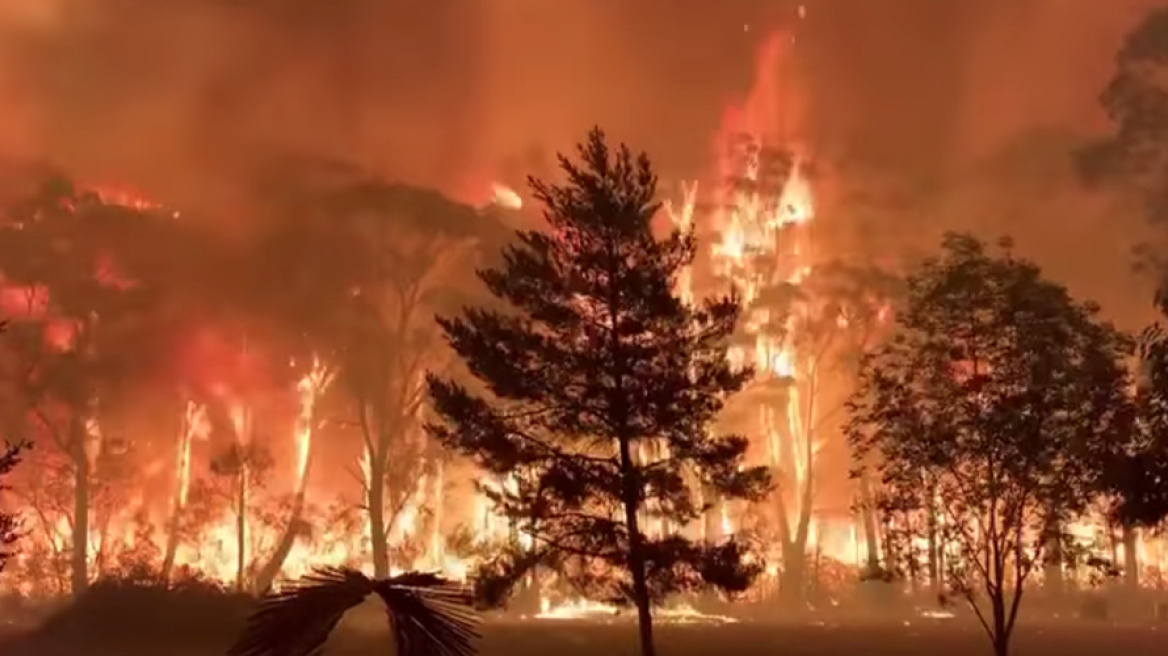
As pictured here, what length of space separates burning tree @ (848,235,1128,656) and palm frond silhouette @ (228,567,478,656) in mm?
16566

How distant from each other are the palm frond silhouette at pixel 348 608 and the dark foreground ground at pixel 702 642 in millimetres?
23413

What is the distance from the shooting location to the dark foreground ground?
1141 inches

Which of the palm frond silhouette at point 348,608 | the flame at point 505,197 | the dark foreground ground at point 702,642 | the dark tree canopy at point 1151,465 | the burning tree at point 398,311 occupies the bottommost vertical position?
the dark foreground ground at point 702,642

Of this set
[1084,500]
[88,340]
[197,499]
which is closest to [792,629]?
[1084,500]

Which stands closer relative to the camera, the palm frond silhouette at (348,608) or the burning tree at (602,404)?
the palm frond silhouette at (348,608)

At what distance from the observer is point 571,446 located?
2291cm

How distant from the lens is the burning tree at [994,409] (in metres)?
19.6

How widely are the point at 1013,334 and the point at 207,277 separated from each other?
1691 inches

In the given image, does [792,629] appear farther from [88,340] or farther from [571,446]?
[88,340]

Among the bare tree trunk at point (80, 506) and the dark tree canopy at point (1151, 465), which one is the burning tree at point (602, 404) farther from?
the bare tree trunk at point (80, 506)

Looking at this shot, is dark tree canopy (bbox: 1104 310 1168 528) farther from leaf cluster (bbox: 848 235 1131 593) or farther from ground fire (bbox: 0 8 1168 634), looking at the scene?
ground fire (bbox: 0 8 1168 634)

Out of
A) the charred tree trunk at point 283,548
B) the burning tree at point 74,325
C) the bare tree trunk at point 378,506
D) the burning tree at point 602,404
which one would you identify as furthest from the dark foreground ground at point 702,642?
the burning tree at point 74,325

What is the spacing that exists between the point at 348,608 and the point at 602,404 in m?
17.3

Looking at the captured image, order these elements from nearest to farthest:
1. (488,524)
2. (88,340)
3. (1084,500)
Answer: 1. (1084,500)
2. (488,524)
3. (88,340)
